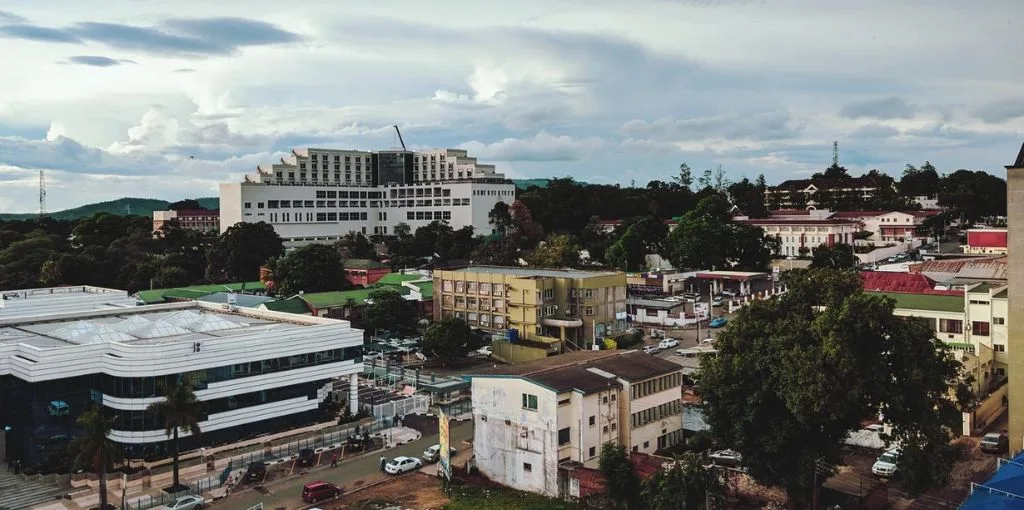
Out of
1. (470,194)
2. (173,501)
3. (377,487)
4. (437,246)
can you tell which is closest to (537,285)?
(377,487)

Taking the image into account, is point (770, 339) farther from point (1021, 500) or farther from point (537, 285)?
point (537, 285)

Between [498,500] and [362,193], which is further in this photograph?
[362,193]

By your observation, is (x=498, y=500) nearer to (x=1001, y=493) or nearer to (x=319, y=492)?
(x=319, y=492)

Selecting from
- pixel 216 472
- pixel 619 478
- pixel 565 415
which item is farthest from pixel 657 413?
pixel 216 472

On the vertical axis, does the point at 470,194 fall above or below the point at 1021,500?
above

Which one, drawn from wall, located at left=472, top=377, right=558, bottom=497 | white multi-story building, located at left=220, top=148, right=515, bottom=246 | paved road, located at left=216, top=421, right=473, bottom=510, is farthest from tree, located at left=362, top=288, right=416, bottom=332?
white multi-story building, located at left=220, top=148, right=515, bottom=246
